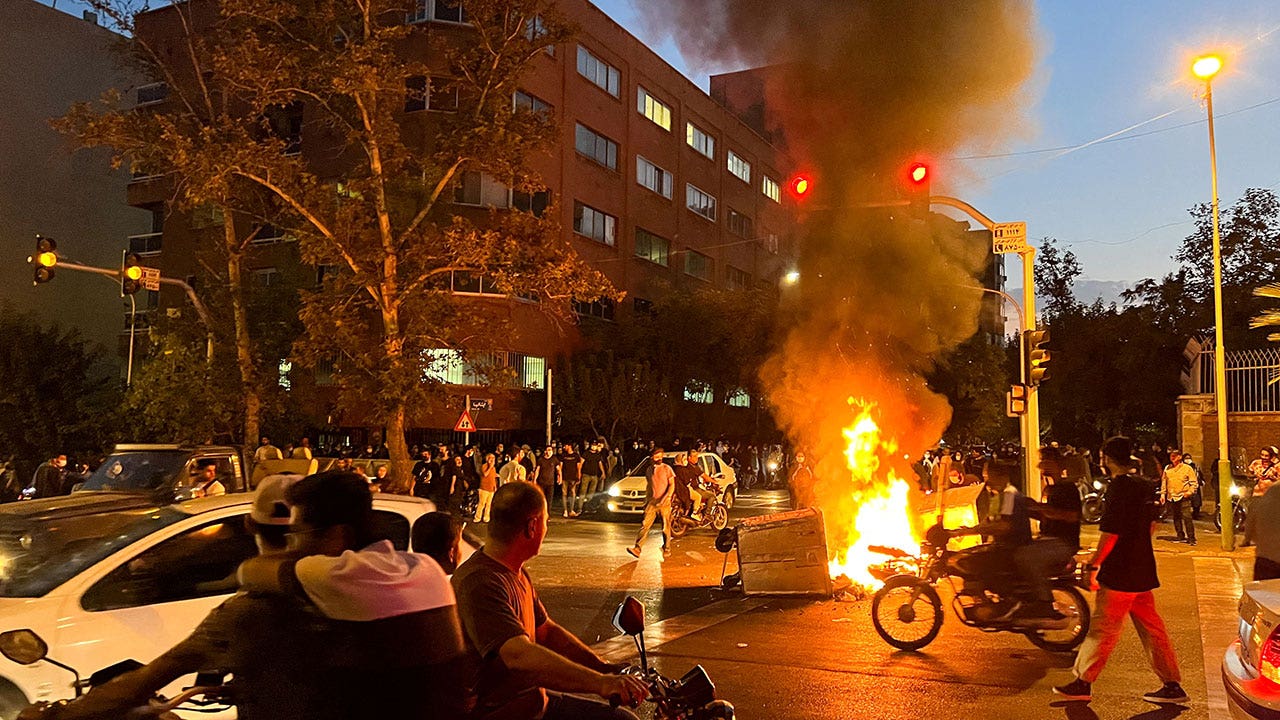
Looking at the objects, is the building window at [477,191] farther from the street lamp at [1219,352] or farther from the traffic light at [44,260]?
→ the street lamp at [1219,352]

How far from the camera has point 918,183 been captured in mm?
12906

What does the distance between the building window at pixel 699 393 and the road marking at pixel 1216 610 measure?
74.1 ft

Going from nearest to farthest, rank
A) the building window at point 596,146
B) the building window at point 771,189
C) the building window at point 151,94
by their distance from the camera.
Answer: the building window at point 596,146 < the building window at point 151,94 < the building window at point 771,189

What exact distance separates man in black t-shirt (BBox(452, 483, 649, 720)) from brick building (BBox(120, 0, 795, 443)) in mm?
21679

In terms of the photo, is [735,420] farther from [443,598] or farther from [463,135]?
[443,598]

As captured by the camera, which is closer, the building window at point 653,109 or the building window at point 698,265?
the building window at point 653,109

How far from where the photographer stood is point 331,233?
1908cm

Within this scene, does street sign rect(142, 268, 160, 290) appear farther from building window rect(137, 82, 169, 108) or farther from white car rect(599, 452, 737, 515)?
building window rect(137, 82, 169, 108)

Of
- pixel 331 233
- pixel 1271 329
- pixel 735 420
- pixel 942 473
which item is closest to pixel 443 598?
pixel 942 473

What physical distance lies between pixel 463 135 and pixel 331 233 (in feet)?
10.1

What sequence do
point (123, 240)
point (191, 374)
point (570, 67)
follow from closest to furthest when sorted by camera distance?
point (191, 374), point (570, 67), point (123, 240)

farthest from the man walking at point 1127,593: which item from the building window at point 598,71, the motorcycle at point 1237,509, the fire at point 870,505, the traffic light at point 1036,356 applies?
the building window at point 598,71

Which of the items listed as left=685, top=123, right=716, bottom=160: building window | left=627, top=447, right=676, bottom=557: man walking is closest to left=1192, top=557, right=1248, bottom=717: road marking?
left=627, top=447, right=676, bottom=557: man walking

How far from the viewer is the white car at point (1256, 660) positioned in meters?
4.54
